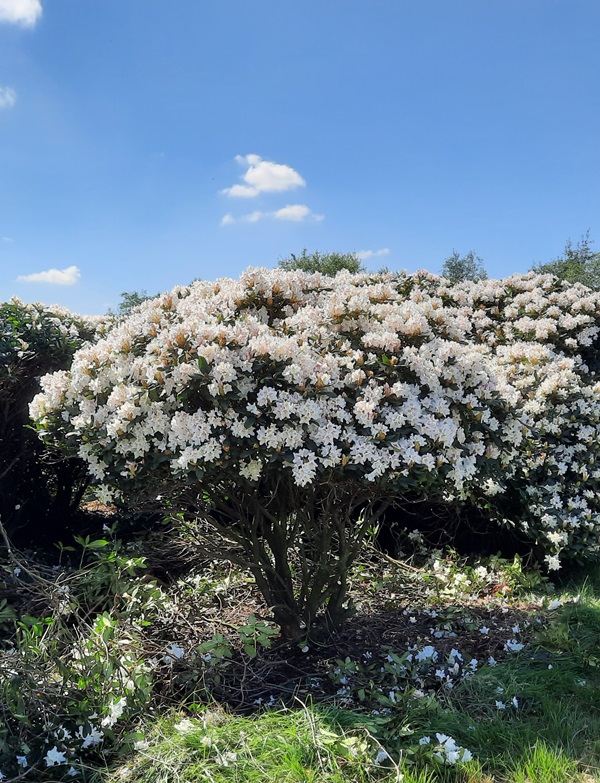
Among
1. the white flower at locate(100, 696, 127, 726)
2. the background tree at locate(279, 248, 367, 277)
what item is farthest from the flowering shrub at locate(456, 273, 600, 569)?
the background tree at locate(279, 248, 367, 277)

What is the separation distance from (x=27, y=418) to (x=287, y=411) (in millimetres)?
3122

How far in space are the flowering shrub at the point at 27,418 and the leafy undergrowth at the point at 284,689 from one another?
135cm

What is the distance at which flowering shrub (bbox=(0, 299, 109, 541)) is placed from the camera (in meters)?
4.62

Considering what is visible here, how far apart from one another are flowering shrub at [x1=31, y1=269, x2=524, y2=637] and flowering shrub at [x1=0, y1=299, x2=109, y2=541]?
141cm

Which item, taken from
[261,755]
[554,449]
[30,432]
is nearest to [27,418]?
[30,432]

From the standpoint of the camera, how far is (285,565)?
3.42 m

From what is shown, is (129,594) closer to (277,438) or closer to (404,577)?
(277,438)

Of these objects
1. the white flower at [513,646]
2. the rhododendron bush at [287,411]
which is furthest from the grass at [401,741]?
the rhododendron bush at [287,411]

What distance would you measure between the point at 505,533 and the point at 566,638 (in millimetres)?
1685

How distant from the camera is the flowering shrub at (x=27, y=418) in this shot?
462 cm

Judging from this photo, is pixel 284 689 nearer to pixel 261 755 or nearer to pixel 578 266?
pixel 261 755

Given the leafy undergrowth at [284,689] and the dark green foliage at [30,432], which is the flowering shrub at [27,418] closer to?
the dark green foliage at [30,432]

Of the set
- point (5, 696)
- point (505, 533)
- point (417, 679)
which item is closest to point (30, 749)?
point (5, 696)

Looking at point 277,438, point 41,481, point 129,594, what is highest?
point 277,438
